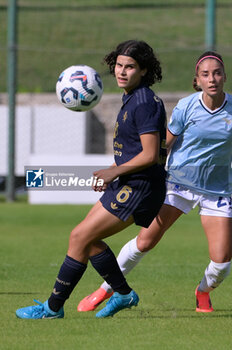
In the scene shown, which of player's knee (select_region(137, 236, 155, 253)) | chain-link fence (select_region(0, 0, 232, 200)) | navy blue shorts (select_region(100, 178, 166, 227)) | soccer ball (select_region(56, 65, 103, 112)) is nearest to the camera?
navy blue shorts (select_region(100, 178, 166, 227))

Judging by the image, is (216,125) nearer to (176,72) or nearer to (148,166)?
(148,166)

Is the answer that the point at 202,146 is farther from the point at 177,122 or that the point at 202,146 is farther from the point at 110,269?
the point at 110,269

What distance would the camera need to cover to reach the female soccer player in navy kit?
5.27 metres

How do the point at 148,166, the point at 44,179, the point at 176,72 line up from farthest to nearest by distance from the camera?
the point at 176,72
the point at 44,179
the point at 148,166

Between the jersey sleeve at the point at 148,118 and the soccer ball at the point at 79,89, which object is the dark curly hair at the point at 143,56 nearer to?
the jersey sleeve at the point at 148,118

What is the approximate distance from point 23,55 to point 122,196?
26.1m

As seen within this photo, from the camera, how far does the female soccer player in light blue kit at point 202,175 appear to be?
6.01 metres

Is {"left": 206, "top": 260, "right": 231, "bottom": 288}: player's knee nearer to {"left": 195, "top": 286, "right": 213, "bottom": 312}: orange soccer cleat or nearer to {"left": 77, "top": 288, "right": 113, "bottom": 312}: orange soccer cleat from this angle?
{"left": 195, "top": 286, "right": 213, "bottom": 312}: orange soccer cleat

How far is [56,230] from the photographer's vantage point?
1207 centimetres

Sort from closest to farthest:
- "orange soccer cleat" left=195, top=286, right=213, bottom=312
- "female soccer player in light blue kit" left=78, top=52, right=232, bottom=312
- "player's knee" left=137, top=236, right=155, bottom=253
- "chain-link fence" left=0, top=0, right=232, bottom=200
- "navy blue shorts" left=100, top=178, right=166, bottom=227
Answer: "navy blue shorts" left=100, top=178, right=166, bottom=227
"female soccer player in light blue kit" left=78, top=52, right=232, bottom=312
"player's knee" left=137, top=236, right=155, bottom=253
"orange soccer cleat" left=195, top=286, right=213, bottom=312
"chain-link fence" left=0, top=0, right=232, bottom=200

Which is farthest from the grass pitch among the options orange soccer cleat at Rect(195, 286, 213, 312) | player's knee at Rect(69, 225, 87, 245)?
player's knee at Rect(69, 225, 87, 245)

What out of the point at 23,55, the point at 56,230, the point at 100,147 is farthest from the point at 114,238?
the point at 23,55

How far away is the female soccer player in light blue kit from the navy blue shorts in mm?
660

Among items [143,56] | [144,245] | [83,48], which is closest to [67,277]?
[144,245]
